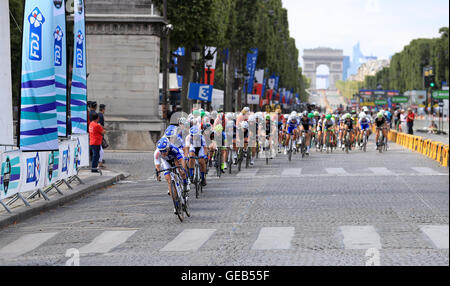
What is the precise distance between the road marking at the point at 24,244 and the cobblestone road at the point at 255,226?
12 millimetres

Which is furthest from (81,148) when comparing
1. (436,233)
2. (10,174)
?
(436,233)

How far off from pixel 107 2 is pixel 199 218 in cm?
2348

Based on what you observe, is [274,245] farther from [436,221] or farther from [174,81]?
[174,81]

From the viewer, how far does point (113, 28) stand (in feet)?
118

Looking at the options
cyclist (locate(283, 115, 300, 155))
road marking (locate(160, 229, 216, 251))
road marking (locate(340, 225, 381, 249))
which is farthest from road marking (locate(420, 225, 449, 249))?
cyclist (locate(283, 115, 300, 155))

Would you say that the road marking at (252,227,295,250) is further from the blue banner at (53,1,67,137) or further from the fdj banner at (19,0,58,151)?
the blue banner at (53,1,67,137)

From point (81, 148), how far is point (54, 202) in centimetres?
439

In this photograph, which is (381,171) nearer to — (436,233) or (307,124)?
(307,124)

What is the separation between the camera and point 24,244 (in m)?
11.6

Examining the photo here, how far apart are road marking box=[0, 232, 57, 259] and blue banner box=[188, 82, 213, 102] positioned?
2432cm

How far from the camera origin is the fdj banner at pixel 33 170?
15492 mm

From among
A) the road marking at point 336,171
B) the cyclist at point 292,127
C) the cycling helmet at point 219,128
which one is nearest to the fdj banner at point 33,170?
the cycling helmet at point 219,128

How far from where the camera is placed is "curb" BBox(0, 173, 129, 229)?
1419 cm
